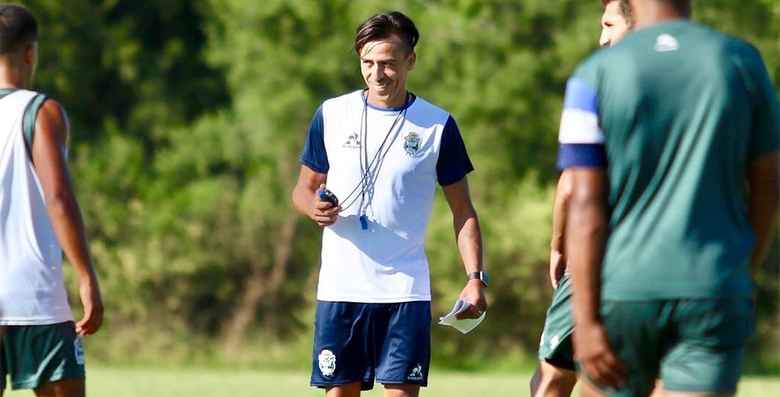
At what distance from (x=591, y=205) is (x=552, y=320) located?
258 centimetres

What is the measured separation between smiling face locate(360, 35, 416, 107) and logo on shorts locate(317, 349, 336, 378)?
1196 mm

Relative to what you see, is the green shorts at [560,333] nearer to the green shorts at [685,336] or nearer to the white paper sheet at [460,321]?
the white paper sheet at [460,321]

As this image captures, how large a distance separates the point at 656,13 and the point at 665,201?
543mm

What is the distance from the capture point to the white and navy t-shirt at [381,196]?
7715mm

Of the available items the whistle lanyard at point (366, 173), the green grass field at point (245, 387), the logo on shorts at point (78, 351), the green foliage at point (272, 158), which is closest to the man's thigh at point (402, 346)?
the whistle lanyard at point (366, 173)

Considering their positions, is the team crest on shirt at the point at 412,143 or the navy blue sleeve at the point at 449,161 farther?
the navy blue sleeve at the point at 449,161

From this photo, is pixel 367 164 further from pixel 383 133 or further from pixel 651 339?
pixel 651 339

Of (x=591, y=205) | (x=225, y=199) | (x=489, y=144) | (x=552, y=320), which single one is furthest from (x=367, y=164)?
(x=225, y=199)

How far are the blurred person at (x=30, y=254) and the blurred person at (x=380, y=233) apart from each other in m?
1.70

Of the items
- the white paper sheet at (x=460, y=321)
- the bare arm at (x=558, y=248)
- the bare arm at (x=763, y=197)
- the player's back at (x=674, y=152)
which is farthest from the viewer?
the white paper sheet at (x=460, y=321)

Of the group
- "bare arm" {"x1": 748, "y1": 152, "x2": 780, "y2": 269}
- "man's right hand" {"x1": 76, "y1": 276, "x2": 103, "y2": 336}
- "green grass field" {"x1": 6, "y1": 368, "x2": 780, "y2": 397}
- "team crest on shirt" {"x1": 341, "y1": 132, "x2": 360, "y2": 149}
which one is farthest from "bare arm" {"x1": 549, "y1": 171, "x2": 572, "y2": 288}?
"green grass field" {"x1": 6, "y1": 368, "x2": 780, "y2": 397}

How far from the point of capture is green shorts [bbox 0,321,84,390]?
20.4ft

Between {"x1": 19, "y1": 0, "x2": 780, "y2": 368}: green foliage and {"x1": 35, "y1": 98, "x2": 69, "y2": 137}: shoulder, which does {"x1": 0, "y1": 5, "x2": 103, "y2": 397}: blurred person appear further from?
{"x1": 19, "y1": 0, "x2": 780, "y2": 368}: green foliage

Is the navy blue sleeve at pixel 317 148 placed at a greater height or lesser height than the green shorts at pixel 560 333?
greater
